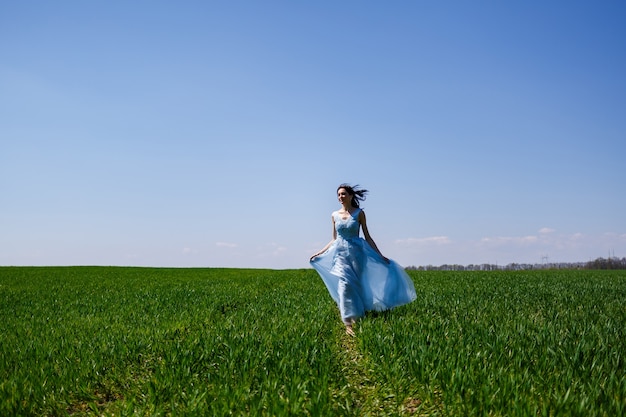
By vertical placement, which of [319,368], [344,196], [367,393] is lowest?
[367,393]

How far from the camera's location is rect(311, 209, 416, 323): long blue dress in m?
9.79

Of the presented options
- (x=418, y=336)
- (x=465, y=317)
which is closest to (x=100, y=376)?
(x=418, y=336)

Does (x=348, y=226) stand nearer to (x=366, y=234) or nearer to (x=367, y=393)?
(x=366, y=234)

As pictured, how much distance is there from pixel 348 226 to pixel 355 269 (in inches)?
39.5

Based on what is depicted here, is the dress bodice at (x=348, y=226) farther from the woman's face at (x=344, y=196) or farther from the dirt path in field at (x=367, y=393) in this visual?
the dirt path in field at (x=367, y=393)

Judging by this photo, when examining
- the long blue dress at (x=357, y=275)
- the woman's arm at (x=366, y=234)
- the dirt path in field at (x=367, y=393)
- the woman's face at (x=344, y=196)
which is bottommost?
the dirt path in field at (x=367, y=393)

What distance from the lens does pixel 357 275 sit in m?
10.1

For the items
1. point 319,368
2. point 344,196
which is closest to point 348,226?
point 344,196

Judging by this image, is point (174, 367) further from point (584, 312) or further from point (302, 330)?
point (584, 312)

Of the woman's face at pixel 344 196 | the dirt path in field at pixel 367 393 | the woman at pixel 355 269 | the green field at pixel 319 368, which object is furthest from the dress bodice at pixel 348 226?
the dirt path in field at pixel 367 393

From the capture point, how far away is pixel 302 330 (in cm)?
834

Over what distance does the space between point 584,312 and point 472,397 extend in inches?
300

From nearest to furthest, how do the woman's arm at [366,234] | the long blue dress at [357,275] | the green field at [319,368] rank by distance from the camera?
the green field at [319,368], the long blue dress at [357,275], the woman's arm at [366,234]

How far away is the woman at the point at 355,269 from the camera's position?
980cm
